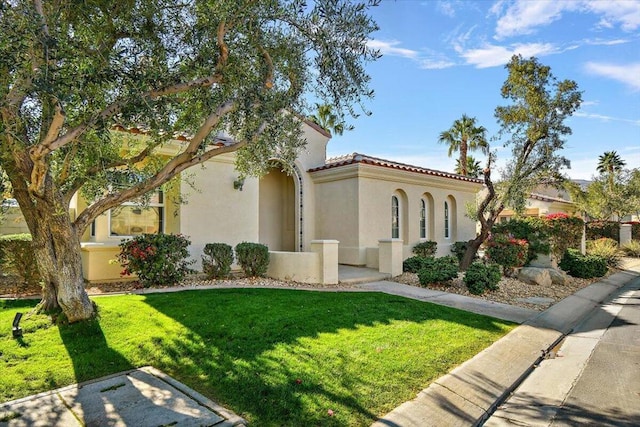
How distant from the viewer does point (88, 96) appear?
205 inches

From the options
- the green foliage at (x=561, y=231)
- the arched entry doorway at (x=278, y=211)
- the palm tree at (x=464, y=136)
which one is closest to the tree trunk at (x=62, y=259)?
the arched entry doorway at (x=278, y=211)

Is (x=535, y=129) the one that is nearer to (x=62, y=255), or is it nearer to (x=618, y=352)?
(x=618, y=352)

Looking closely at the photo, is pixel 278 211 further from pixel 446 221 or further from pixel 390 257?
pixel 446 221

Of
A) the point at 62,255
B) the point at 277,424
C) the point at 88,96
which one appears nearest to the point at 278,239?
the point at 62,255

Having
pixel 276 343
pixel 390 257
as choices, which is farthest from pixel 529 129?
pixel 276 343

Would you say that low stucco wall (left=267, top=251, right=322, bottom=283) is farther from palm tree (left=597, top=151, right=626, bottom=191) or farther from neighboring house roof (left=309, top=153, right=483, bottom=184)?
palm tree (left=597, top=151, right=626, bottom=191)

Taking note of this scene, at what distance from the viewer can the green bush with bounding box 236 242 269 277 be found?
11938mm

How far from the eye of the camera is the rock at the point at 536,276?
13145 mm

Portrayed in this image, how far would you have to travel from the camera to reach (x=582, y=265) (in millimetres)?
15430

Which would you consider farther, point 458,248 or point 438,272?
point 458,248

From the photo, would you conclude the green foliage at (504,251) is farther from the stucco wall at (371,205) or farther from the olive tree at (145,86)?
the olive tree at (145,86)

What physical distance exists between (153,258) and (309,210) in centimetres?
786

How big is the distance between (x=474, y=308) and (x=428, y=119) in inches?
395

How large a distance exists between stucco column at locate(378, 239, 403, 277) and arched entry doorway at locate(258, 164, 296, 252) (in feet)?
17.3
